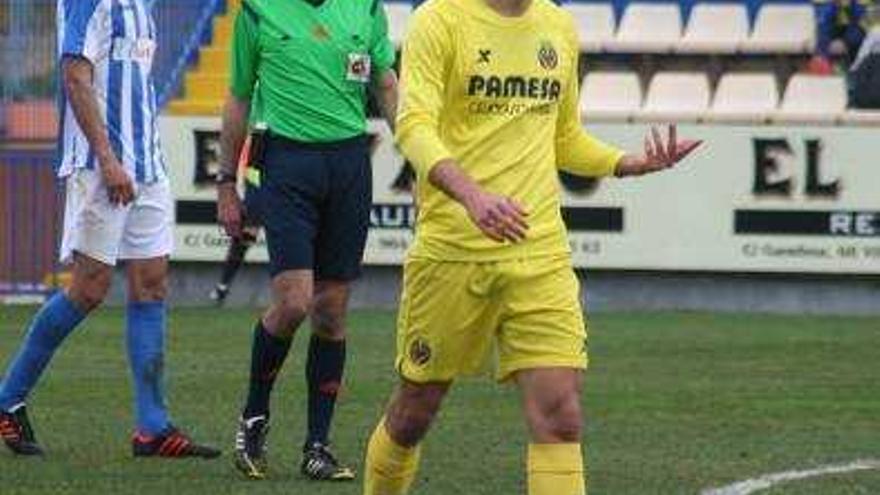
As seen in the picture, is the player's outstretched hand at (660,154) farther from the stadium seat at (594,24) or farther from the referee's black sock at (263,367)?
the stadium seat at (594,24)

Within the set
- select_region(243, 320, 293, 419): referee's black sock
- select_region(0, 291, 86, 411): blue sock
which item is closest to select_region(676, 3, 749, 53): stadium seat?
select_region(0, 291, 86, 411): blue sock

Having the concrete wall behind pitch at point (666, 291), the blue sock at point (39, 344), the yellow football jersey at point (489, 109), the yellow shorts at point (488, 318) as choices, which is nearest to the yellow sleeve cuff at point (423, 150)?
the yellow football jersey at point (489, 109)

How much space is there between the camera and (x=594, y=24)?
1000 inches

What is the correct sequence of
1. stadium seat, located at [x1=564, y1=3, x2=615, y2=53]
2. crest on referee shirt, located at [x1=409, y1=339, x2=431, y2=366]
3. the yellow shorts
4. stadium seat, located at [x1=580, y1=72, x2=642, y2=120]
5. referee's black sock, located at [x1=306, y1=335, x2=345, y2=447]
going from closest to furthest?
the yellow shorts
crest on referee shirt, located at [x1=409, y1=339, x2=431, y2=366]
referee's black sock, located at [x1=306, y1=335, x2=345, y2=447]
stadium seat, located at [x1=580, y1=72, x2=642, y2=120]
stadium seat, located at [x1=564, y1=3, x2=615, y2=53]

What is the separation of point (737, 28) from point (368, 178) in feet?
50.1

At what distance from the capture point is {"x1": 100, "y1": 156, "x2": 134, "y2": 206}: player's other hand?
35.3 ft

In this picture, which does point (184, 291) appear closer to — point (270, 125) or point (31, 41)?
point (31, 41)

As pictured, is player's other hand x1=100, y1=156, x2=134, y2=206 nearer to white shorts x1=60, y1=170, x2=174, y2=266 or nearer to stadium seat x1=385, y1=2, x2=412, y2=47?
white shorts x1=60, y1=170, x2=174, y2=266

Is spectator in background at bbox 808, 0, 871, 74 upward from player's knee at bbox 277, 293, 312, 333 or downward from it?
upward

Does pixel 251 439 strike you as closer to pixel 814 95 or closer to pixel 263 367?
pixel 263 367

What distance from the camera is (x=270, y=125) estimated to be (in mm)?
10297

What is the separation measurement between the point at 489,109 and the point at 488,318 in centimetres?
63

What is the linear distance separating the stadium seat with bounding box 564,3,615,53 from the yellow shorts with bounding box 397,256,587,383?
17025 mm

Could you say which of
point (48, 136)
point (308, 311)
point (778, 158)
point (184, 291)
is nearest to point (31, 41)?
point (48, 136)
